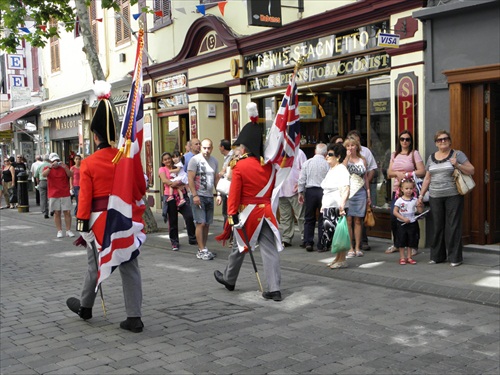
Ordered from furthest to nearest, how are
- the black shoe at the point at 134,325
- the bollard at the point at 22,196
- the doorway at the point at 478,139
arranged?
1. the bollard at the point at 22,196
2. the doorway at the point at 478,139
3. the black shoe at the point at 134,325

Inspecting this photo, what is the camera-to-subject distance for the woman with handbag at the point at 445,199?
8438 mm

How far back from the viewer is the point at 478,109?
9.20 m

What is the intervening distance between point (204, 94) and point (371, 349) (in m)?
11.4

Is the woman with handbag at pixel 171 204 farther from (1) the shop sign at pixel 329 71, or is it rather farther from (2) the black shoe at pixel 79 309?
Answer: (2) the black shoe at pixel 79 309

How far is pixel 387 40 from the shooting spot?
9.55 meters

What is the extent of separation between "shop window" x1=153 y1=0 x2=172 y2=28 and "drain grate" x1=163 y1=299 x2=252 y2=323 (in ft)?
37.5

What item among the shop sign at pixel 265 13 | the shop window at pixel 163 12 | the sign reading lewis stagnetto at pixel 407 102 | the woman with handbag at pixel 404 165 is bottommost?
the woman with handbag at pixel 404 165

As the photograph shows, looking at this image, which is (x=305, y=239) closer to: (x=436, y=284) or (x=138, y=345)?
(x=436, y=284)

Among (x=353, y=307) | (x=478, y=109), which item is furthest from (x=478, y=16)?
(x=353, y=307)

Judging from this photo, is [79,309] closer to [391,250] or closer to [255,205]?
[255,205]

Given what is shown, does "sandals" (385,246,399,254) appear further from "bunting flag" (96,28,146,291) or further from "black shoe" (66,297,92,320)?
"black shoe" (66,297,92,320)

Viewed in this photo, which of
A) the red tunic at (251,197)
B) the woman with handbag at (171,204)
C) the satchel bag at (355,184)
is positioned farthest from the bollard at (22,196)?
the red tunic at (251,197)

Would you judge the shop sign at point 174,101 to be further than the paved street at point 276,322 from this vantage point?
Yes

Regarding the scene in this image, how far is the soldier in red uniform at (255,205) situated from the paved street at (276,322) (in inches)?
20.9
